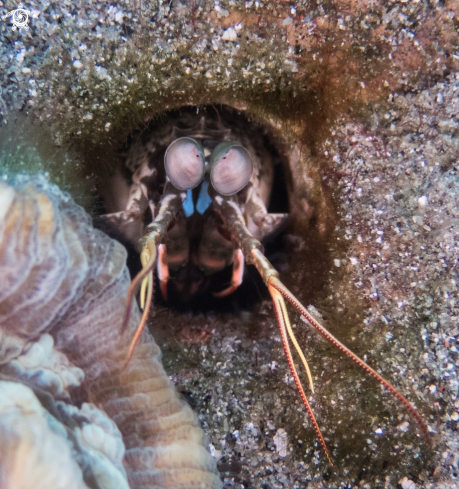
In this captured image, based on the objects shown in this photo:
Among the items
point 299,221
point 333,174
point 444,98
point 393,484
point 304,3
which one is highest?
point 304,3

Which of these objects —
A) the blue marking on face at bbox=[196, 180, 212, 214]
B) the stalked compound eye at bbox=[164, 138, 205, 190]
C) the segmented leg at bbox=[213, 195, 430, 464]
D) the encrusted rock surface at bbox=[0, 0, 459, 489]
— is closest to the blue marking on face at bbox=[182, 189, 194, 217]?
the blue marking on face at bbox=[196, 180, 212, 214]

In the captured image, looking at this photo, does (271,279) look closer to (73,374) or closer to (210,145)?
(73,374)

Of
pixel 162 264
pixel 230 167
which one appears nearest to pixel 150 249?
pixel 230 167

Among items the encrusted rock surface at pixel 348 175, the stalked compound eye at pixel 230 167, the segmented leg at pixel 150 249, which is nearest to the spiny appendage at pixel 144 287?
the segmented leg at pixel 150 249

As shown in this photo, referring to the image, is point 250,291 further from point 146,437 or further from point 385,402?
point 146,437

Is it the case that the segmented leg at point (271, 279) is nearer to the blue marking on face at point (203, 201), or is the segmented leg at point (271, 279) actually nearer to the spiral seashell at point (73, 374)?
the blue marking on face at point (203, 201)

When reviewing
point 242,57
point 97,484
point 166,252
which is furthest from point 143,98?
point 97,484

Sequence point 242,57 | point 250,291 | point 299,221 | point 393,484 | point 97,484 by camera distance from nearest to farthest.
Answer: point 97,484, point 393,484, point 242,57, point 299,221, point 250,291
